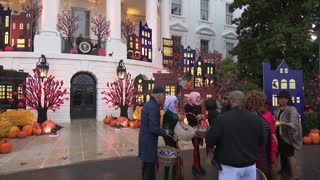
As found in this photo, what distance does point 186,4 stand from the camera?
1235 inches

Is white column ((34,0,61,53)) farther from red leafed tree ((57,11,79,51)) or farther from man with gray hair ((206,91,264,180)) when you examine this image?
man with gray hair ((206,91,264,180))

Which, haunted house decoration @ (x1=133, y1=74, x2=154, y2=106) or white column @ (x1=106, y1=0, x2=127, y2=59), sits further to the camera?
white column @ (x1=106, y1=0, x2=127, y2=59)

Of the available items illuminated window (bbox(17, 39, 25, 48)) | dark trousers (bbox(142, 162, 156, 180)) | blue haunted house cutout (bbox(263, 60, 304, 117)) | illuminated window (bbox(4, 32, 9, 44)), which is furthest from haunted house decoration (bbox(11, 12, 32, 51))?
dark trousers (bbox(142, 162, 156, 180))

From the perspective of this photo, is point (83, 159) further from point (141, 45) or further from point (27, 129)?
point (141, 45)

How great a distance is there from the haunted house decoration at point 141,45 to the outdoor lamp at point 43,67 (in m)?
5.61

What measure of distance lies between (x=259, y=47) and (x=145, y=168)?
566 inches

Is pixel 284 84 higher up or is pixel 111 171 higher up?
pixel 284 84

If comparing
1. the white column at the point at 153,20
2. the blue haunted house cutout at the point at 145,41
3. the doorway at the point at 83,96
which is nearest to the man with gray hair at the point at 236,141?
the doorway at the point at 83,96

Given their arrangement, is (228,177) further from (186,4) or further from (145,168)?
(186,4)

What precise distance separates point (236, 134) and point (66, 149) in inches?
305

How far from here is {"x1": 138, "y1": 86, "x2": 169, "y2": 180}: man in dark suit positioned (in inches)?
189

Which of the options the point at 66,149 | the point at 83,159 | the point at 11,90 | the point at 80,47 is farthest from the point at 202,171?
the point at 80,47

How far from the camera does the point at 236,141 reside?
3375mm

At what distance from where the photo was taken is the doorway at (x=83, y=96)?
65.6 feet
